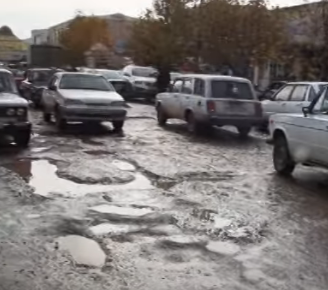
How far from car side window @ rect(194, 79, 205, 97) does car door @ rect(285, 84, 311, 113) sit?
7.38 ft

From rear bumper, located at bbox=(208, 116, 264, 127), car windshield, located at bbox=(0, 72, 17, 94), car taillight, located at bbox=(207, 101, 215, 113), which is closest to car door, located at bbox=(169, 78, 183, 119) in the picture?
car taillight, located at bbox=(207, 101, 215, 113)

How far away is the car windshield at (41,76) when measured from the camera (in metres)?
25.5

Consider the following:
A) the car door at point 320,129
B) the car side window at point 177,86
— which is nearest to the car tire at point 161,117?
the car side window at point 177,86

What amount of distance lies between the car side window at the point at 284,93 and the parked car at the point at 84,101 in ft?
13.6

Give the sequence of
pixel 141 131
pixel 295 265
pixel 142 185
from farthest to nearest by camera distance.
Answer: pixel 141 131 → pixel 142 185 → pixel 295 265

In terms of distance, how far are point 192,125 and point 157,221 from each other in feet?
32.7

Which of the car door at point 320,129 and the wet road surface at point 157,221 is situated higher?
the car door at point 320,129

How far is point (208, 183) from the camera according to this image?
10.1m

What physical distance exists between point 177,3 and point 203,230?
25.3 m

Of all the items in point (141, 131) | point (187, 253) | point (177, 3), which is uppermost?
point (177, 3)

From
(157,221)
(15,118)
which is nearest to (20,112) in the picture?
(15,118)

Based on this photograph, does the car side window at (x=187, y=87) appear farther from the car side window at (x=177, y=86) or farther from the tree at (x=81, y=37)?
the tree at (x=81, y=37)

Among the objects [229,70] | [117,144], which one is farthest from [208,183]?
[229,70]

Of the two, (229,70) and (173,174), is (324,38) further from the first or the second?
(173,174)
